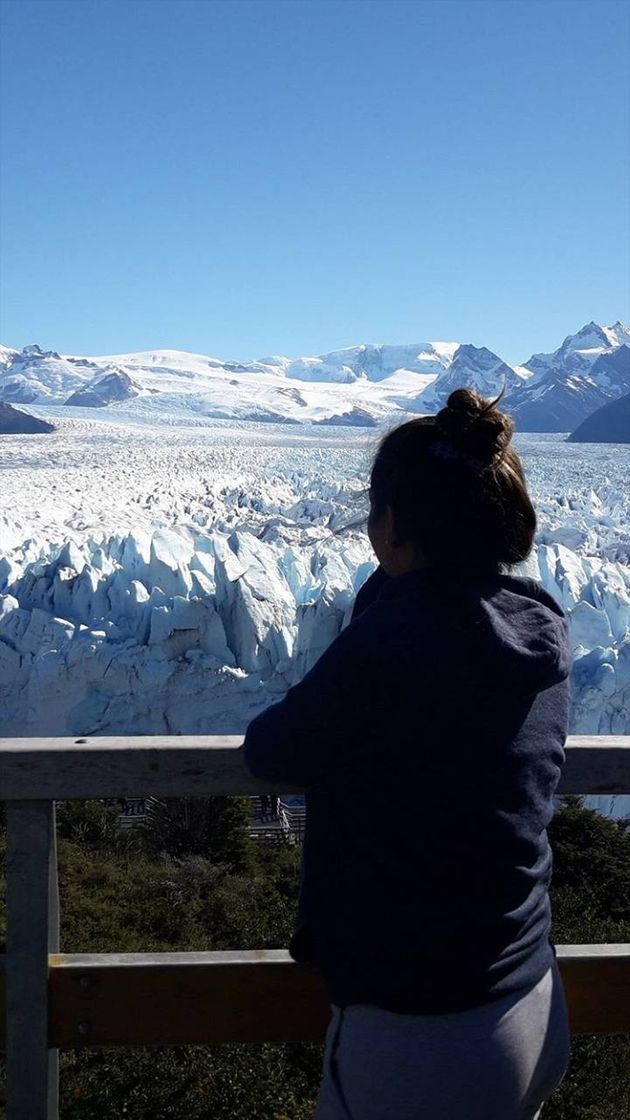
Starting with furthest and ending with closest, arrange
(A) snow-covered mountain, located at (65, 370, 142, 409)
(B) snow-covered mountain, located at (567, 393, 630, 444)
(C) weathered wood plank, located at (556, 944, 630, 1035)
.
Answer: (A) snow-covered mountain, located at (65, 370, 142, 409) → (B) snow-covered mountain, located at (567, 393, 630, 444) → (C) weathered wood plank, located at (556, 944, 630, 1035)

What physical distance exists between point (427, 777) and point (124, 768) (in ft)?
1.95

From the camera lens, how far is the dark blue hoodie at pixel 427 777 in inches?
45.8

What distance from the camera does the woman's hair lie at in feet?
4.03

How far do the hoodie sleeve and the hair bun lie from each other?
27 centimetres

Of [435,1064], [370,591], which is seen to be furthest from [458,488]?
[435,1064]

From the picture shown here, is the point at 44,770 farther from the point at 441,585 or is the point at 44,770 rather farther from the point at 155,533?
Result: the point at 155,533

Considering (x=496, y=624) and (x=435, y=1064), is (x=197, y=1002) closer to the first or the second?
(x=435, y=1064)

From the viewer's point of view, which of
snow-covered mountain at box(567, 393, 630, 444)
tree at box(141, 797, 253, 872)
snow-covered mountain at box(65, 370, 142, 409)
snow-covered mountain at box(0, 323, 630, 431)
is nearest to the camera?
tree at box(141, 797, 253, 872)

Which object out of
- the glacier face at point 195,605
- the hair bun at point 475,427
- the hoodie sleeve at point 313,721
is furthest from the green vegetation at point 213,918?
the glacier face at point 195,605

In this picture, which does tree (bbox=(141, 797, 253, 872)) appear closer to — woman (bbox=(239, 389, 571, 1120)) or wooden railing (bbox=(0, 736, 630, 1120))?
wooden railing (bbox=(0, 736, 630, 1120))

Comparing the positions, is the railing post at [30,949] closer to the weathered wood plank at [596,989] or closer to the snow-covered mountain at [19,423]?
the weathered wood plank at [596,989]

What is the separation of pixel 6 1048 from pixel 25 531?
12009mm

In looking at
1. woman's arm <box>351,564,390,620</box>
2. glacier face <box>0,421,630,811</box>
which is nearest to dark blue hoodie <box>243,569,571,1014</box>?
woman's arm <box>351,564,390,620</box>

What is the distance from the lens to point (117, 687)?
10.8 m
